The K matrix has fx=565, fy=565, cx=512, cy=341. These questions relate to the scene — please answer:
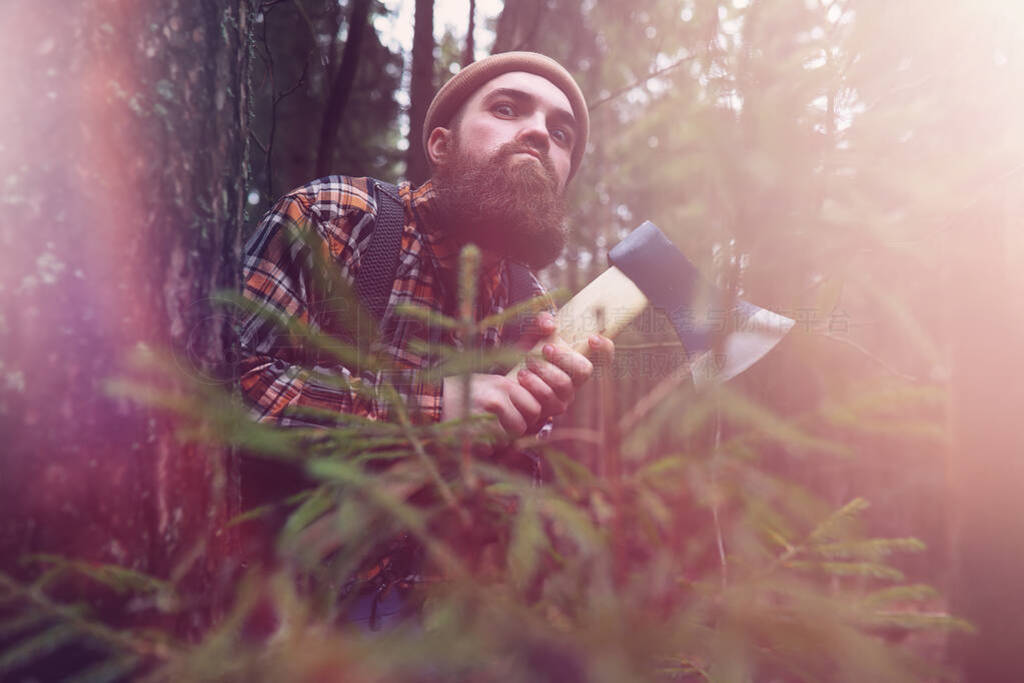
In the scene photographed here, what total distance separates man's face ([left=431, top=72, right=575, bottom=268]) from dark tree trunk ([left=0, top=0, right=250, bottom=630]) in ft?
4.86

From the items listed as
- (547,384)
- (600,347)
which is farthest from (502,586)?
(600,347)

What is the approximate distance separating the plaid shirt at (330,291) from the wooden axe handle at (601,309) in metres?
0.48

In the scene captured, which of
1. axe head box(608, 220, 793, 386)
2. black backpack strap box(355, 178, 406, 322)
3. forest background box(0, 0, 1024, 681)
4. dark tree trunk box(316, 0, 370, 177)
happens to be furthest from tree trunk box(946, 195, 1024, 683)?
dark tree trunk box(316, 0, 370, 177)

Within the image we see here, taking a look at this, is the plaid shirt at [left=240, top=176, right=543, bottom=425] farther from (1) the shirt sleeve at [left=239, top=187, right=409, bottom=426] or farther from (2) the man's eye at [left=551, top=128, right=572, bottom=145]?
(2) the man's eye at [left=551, top=128, right=572, bottom=145]

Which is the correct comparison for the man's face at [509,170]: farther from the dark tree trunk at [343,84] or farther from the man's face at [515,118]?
the dark tree trunk at [343,84]

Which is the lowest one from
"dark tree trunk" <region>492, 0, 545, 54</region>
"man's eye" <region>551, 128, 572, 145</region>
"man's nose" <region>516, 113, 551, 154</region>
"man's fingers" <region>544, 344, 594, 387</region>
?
"man's fingers" <region>544, 344, 594, 387</region>

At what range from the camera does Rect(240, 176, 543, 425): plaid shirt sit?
1515 mm

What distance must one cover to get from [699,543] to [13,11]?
A: 4.41ft

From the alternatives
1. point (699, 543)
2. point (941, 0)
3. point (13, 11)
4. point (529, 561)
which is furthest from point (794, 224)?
point (13, 11)

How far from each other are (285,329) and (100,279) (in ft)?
1.91

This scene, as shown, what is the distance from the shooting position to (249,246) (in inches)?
78.7

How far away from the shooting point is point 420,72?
3730 millimetres

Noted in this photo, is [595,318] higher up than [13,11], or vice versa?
[13,11]

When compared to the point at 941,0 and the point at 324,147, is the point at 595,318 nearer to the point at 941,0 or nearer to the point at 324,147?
the point at 941,0
